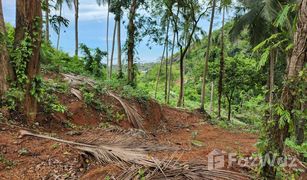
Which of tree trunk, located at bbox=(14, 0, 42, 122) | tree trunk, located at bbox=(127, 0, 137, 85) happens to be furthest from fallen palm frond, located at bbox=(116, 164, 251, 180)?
tree trunk, located at bbox=(127, 0, 137, 85)

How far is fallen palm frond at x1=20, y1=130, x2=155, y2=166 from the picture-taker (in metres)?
3.84

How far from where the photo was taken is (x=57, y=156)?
14.7 feet

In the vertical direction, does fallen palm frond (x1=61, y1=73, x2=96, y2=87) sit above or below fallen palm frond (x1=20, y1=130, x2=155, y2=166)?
above

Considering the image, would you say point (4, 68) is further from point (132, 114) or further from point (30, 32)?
point (132, 114)

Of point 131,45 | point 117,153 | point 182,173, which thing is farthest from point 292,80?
point 131,45

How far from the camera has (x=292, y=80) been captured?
10.1ft

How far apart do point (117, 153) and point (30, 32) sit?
299 cm

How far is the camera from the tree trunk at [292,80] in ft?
9.98

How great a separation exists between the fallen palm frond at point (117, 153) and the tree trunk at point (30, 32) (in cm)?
148

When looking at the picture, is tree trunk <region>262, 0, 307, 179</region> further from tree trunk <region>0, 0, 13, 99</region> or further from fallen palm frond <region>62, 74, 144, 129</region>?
fallen palm frond <region>62, 74, 144, 129</region>

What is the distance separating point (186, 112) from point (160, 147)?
9439 mm

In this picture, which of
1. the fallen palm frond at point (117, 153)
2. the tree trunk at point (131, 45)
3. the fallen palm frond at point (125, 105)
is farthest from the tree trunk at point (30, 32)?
the tree trunk at point (131, 45)

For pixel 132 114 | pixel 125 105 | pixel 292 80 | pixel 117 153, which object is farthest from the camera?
pixel 125 105

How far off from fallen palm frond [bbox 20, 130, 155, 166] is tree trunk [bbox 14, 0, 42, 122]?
1.48 metres
